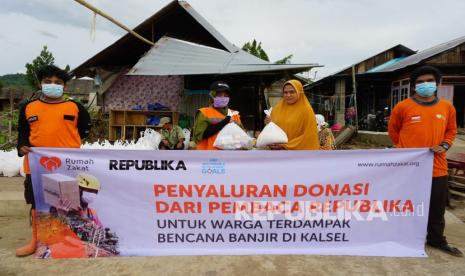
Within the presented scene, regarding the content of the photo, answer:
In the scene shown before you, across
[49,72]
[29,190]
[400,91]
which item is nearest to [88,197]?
[29,190]

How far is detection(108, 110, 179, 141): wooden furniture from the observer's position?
26.5 ft

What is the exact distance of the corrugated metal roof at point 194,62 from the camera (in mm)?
6527

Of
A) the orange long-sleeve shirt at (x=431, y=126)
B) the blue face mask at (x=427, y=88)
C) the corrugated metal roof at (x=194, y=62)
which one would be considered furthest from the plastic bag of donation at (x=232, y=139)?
the corrugated metal roof at (x=194, y=62)

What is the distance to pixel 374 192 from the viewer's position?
301cm

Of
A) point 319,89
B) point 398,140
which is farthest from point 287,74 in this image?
point 319,89

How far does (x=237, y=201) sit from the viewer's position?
3.00 meters

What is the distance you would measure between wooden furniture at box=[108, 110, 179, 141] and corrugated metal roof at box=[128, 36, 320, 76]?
1336 mm

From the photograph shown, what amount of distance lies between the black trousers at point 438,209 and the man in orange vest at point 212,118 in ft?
6.60

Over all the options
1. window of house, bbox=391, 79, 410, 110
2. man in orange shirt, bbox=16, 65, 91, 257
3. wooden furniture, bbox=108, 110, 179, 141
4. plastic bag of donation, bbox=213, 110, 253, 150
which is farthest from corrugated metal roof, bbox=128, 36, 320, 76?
window of house, bbox=391, 79, 410, 110

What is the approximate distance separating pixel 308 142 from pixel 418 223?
3.87ft

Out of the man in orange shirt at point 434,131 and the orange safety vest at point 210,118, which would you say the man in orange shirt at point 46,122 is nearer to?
the orange safety vest at point 210,118

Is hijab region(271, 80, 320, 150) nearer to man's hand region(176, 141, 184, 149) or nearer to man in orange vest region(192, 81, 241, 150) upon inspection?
man in orange vest region(192, 81, 241, 150)

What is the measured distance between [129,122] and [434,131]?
6651 millimetres

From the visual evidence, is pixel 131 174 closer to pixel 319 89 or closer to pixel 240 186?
pixel 240 186
